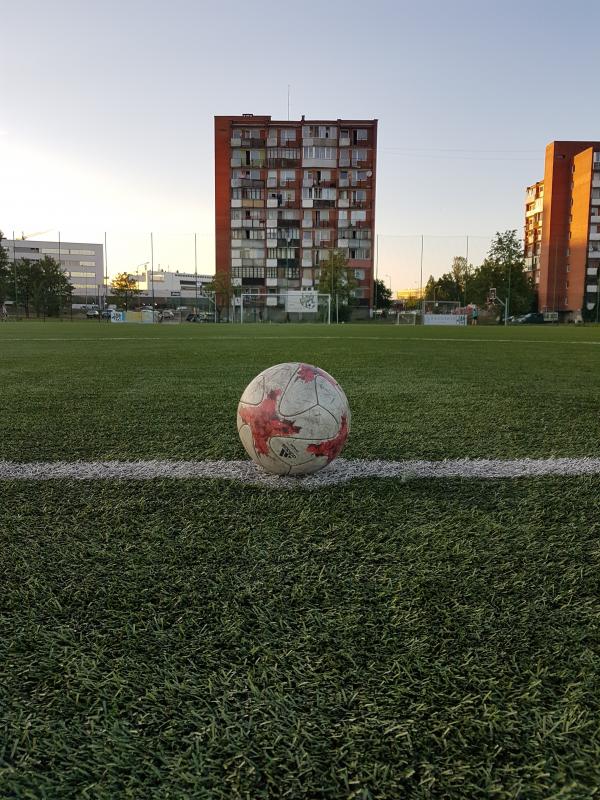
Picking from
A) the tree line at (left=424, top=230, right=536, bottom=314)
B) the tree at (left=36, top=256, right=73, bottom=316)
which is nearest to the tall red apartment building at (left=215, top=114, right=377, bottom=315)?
the tree line at (left=424, top=230, right=536, bottom=314)

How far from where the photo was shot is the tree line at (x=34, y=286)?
57.8 metres

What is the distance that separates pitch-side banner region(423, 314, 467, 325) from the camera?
47.0m

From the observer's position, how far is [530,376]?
24.2 feet

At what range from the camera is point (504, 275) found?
59781mm

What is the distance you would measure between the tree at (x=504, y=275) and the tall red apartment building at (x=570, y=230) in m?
11.1

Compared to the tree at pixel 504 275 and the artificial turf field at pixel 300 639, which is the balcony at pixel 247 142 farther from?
the artificial turf field at pixel 300 639

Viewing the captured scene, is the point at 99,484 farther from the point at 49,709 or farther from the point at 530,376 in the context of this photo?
the point at 530,376

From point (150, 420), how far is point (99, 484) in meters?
1.67

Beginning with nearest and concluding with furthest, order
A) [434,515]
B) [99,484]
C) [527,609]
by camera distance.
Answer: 1. [527,609]
2. [434,515]
3. [99,484]

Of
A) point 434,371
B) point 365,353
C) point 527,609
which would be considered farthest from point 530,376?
point 527,609

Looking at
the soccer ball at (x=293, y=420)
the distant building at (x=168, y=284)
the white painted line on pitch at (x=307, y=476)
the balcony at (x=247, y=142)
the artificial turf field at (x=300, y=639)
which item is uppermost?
the balcony at (x=247, y=142)

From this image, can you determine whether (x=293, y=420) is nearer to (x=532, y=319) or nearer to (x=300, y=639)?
(x=300, y=639)

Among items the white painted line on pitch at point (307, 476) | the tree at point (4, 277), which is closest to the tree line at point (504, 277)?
the tree at point (4, 277)

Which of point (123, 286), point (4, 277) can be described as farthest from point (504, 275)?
point (4, 277)
